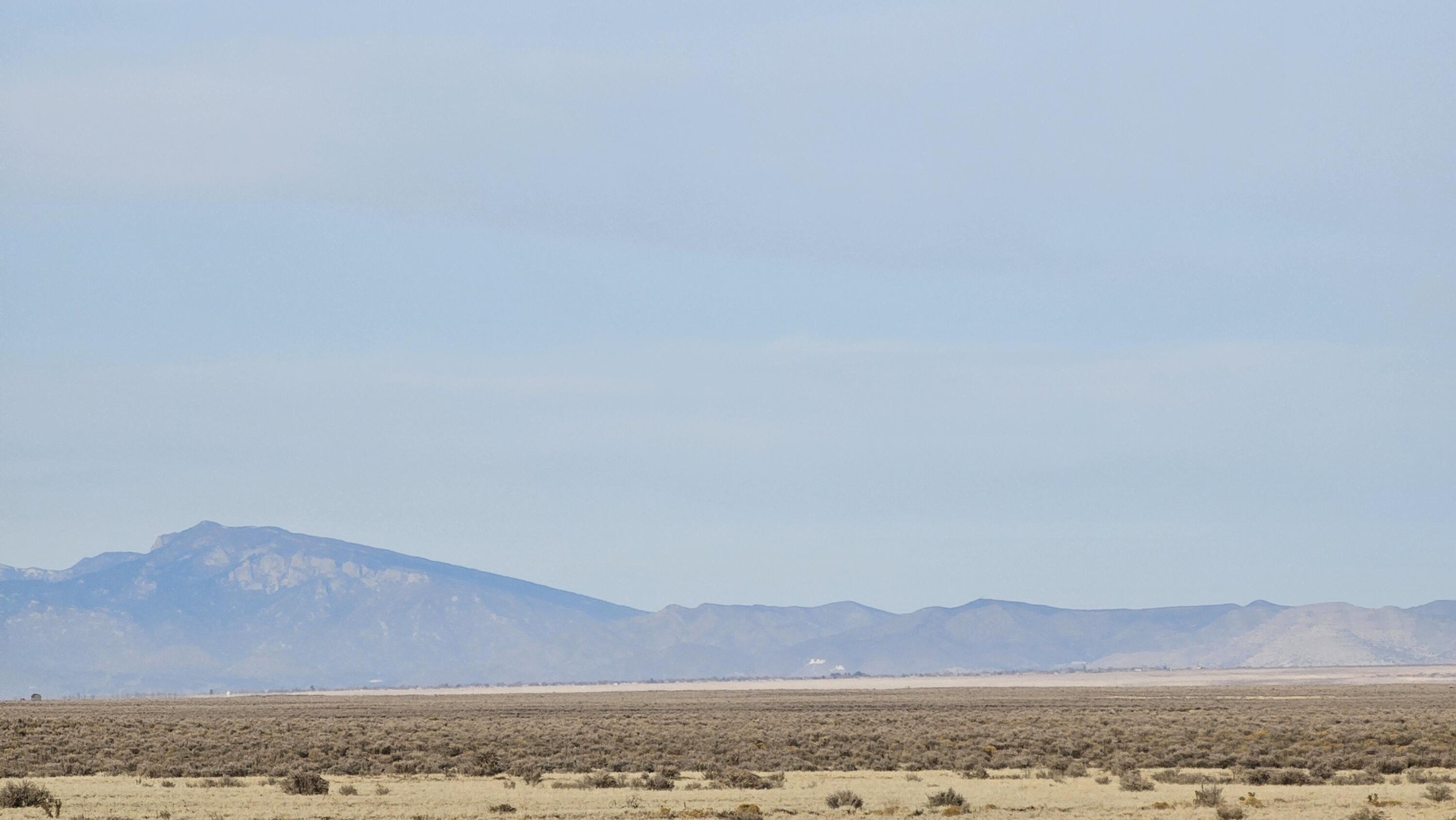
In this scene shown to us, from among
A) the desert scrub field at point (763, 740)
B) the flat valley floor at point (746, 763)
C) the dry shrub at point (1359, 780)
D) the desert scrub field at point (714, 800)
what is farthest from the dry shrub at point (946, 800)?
the dry shrub at point (1359, 780)

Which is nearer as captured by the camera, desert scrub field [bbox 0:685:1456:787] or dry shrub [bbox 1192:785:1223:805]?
dry shrub [bbox 1192:785:1223:805]

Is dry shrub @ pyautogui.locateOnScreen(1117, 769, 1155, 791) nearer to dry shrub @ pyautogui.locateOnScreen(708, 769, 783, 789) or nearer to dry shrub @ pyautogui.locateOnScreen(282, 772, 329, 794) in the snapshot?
dry shrub @ pyautogui.locateOnScreen(708, 769, 783, 789)

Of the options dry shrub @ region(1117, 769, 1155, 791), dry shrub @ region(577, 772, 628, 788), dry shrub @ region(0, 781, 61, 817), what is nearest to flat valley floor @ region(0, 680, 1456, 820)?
dry shrub @ region(577, 772, 628, 788)

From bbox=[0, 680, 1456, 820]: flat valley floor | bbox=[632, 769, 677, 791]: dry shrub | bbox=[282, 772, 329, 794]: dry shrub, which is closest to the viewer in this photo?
bbox=[0, 680, 1456, 820]: flat valley floor

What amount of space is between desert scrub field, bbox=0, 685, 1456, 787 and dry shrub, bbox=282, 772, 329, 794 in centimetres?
529

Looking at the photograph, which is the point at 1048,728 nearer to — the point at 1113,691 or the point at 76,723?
the point at 76,723

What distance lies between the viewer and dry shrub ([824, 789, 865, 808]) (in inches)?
1348

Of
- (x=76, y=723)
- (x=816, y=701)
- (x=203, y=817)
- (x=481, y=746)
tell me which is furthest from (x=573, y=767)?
(x=816, y=701)

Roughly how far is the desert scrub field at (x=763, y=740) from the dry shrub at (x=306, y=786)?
5.29 m

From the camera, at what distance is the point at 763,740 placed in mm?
58156

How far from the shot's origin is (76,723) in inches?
2894

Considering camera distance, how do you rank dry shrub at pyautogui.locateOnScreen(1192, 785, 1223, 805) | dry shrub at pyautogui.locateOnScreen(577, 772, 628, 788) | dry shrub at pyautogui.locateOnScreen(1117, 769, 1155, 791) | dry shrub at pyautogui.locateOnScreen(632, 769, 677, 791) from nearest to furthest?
dry shrub at pyautogui.locateOnScreen(1192, 785, 1223, 805) < dry shrub at pyautogui.locateOnScreen(1117, 769, 1155, 791) < dry shrub at pyautogui.locateOnScreen(632, 769, 677, 791) < dry shrub at pyautogui.locateOnScreen(577, 772, 628, 788)

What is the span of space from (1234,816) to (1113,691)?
11915 centimetres

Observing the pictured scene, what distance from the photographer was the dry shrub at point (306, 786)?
37250mm
